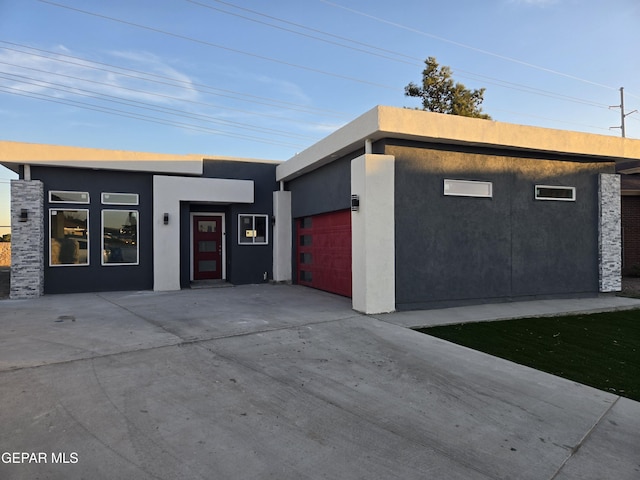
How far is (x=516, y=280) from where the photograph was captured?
9.40 metres

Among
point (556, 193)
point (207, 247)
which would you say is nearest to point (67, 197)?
point (207, 247)

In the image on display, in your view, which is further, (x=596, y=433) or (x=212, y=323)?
(x=212, y=323)

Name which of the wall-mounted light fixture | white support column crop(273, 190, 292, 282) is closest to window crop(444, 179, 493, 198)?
the wall-mounted light fixture

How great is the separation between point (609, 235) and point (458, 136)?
5.56 metres

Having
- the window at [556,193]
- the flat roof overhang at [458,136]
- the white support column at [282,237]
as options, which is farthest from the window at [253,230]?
the window at [556,193]

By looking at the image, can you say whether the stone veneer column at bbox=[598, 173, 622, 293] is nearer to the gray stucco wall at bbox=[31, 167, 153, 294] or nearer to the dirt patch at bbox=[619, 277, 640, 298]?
the dirt patch at bbox=[619, 277, 640, 298]

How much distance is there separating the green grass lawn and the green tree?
19.8m

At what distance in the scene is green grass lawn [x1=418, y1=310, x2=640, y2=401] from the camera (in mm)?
4805

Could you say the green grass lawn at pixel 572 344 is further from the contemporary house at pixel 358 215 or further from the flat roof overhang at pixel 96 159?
the flat roof overhang at pixel 96 159

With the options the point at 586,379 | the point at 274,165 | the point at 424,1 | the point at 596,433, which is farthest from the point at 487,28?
the point at 596,433

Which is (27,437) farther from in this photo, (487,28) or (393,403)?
(487,28)

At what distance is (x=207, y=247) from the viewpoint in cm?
1391

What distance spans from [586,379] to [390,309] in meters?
3.82

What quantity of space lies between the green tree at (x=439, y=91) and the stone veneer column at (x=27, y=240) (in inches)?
849
